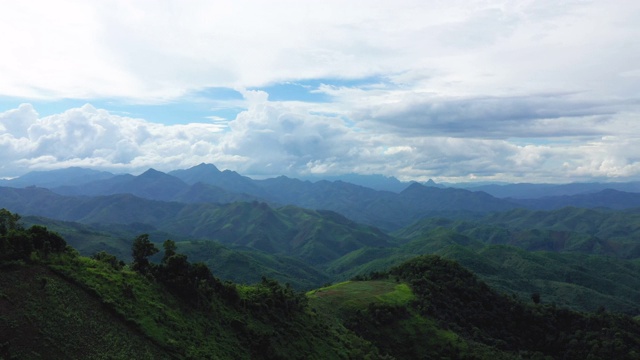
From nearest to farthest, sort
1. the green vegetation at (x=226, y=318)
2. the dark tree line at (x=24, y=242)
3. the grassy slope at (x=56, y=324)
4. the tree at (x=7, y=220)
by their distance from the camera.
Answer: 1. the grassy slope at (x=56, y=324)
2. the green vegetation at (x=226, y=318)
3. the dark tree line at (x=24, y=242)
4. the tree at (x=7, y=220)

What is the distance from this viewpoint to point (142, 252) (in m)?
76.4

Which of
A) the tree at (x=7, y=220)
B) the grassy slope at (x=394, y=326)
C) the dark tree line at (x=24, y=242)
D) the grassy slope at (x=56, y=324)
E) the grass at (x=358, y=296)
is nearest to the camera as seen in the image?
the grassy slope at (x=56, y=324)

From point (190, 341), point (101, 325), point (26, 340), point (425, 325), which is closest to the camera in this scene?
point (26, 340)

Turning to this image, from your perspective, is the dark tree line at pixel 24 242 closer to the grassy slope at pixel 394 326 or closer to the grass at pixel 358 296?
the grassy slope at pixel 394 326

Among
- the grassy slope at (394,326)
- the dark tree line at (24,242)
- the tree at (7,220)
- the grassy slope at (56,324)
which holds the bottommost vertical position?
the grassy slope at (394,326)

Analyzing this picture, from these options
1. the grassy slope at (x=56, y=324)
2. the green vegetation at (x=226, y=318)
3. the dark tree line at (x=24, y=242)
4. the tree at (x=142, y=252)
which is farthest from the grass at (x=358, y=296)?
the dark tree line at (x=24, y=242)

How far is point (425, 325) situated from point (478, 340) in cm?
2376

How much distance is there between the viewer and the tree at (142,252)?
76125 mm

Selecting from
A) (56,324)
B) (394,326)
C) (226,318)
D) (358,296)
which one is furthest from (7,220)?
(358,296)

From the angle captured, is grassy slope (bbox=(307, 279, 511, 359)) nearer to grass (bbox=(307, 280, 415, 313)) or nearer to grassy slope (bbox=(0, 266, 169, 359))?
grass (bbox=(307, 280, 415, 313))

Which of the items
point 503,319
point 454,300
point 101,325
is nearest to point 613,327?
point 503,319

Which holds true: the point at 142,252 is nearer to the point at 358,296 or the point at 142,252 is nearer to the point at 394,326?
the point at 394,326

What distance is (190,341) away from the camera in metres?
67.0

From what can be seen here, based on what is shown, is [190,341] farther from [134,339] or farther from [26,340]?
[26,340]
